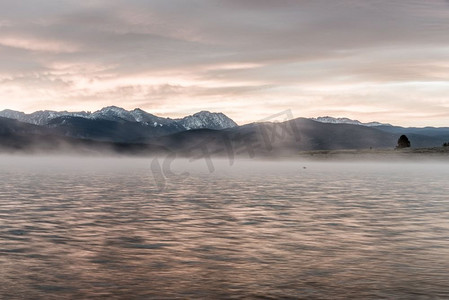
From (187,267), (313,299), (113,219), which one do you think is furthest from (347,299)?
(113,219)

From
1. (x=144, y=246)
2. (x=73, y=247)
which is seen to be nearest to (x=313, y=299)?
(x=144, y=246)

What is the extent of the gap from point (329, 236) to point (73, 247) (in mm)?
15619

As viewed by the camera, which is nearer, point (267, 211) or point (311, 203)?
point (267, 211)

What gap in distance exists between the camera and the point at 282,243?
110ft

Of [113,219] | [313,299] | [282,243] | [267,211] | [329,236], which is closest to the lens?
[313,299]

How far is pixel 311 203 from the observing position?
5997 centimetres

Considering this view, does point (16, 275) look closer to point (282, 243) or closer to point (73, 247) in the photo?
point (73, 247)

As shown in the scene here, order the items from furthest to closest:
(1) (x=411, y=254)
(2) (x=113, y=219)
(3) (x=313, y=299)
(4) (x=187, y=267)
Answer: (2) (x=113, y=219)
(1) (x=411, y=254)
(4) (x=187, y=267)
(3) (x=313, y=299)

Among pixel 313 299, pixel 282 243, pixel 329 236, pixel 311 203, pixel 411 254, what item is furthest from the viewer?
pixel 311 203

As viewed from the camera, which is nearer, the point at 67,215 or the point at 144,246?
the point at 144,246

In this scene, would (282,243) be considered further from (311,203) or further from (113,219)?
(311,203)

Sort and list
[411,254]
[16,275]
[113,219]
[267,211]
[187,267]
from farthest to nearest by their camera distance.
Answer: [267,211], [113,219], [411,254], [187,267], [16,275]

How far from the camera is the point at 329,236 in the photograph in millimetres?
36406

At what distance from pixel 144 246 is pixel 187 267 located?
20.9 ft
